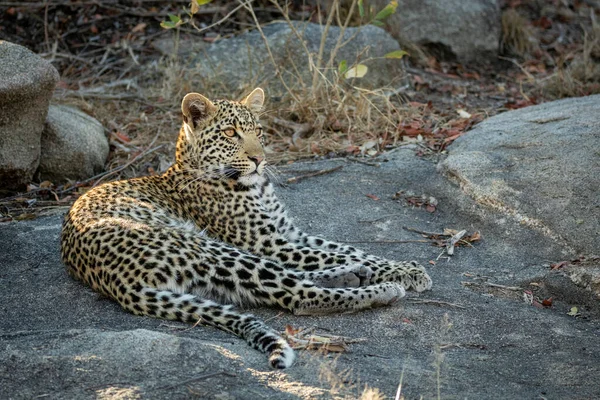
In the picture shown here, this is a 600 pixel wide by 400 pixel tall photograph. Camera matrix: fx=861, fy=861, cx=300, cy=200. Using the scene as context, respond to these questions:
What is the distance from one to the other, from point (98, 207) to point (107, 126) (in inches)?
180

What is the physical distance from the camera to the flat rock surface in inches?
186

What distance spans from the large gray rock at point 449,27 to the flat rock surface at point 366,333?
5.87 meters

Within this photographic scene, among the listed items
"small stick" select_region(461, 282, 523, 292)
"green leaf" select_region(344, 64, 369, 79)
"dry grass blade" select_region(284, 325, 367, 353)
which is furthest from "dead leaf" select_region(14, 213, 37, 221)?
"small stick" select_region(461, 282, 523, 292)

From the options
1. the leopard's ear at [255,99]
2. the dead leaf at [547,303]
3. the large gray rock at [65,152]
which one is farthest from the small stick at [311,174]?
the dead leaf at [547,303]

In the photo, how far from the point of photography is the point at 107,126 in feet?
35.8

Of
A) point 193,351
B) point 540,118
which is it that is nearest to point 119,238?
point 193,351

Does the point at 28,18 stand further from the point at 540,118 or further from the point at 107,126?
the point at 540,118

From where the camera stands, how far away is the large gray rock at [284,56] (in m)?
11.6

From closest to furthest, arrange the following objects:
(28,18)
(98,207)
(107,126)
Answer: (98,207)
(107,126)
(28,18)

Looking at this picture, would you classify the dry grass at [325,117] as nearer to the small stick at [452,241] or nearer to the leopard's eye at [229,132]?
the small stick at [452,241]

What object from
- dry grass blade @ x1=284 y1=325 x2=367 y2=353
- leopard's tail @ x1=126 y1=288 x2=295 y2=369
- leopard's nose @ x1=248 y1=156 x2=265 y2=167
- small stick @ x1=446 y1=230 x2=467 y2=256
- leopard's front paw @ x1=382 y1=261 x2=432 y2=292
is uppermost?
leopard's nose @ x1=248 y1=156 x2=265 y2=167

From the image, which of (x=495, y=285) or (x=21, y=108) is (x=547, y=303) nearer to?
(x=495, y=285)

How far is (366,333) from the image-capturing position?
5715 millimetres

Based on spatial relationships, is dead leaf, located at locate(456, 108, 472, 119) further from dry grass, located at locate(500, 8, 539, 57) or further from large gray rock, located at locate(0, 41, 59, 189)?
large gray rock, located at locate(0, 41, 59, 189)
